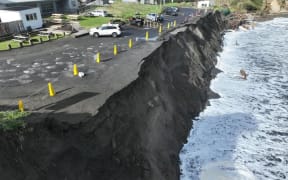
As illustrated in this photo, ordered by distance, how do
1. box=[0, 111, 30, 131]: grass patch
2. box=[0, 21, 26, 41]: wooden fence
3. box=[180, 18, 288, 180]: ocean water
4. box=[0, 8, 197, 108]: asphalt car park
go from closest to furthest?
box=[0, 111, 30, 131]: grass patch
box=[180, 18, 288, 180]: ocean water
box=[0, 8, 197, 108]: asphalt car park
box=[0, 21, 26, 41]: wooden fence

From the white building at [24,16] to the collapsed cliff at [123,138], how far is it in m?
24.7

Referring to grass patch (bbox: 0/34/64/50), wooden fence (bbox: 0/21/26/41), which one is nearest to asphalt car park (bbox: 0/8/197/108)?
grass patch (bbox: 0/34/64/50)

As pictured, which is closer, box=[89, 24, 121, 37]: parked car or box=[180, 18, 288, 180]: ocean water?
box=[180, 18, 288, 180]: ocean water

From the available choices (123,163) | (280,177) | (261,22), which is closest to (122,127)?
(123,163)

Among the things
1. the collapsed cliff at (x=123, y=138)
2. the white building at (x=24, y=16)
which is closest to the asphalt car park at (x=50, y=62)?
the collapsed cliff at (x=123, y=138)

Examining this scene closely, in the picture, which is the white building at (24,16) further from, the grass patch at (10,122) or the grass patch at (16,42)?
the grass patch at (10,122)

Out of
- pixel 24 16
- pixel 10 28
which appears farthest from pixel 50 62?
pixel 24 16

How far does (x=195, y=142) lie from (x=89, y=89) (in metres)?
9.91

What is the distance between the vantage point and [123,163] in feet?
44.4

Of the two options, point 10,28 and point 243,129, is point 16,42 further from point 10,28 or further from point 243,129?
point 243,129

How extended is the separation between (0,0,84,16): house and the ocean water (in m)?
39.8

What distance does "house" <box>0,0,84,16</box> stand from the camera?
1906 inches

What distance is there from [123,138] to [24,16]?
33479mm

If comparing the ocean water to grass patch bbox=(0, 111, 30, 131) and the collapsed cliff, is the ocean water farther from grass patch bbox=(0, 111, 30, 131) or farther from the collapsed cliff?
grass patch bbox=(0, 111, 30, 131)
